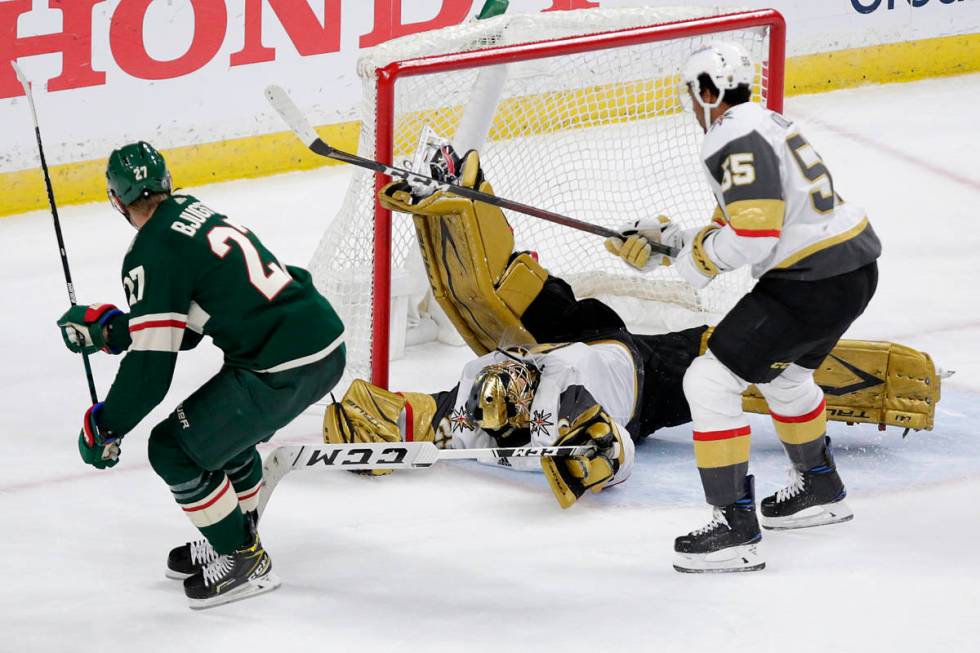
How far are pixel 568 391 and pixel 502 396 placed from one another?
0.16 m

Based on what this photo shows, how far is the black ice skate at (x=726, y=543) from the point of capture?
3.40 metres

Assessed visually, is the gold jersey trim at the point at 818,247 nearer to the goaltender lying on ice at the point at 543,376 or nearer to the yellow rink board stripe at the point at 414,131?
the goaltender lying on ice at the point at 543,376

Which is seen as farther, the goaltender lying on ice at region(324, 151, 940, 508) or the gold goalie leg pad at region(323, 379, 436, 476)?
the gold goalie leg pad at region(323, 379, 436, 476)

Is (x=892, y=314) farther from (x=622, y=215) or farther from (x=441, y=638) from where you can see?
(x=441, y=638)

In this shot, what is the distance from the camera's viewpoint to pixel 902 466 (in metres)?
4.00

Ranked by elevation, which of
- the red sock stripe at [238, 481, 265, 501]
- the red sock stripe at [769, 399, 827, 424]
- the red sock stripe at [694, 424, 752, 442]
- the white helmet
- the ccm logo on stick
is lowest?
the red sock stripe at [238, 481, 265, 501]

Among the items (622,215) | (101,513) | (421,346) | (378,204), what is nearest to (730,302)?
(622,215)

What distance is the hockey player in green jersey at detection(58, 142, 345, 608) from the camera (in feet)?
9.98

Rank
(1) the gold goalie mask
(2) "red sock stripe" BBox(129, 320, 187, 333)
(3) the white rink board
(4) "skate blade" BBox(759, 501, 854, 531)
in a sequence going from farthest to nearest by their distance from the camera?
(3) the white rink board < (1) the gold goalie mask < (4) "skate blade" BBox(759, 501, 854, 531) < (2) "red sock stripe" BBox(129, 320, 187, 333)

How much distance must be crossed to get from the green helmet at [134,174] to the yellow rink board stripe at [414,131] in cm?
129

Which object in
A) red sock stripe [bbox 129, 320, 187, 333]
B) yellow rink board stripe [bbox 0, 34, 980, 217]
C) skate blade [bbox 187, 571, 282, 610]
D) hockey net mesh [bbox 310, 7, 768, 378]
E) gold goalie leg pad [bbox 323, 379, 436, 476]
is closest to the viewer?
red sock stripe [bbox 129, 320, 187, 333]

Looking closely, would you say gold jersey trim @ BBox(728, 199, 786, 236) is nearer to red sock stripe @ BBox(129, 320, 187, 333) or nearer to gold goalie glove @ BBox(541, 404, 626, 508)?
gold goalie glove @ BBox(541, 404, 626, 508)

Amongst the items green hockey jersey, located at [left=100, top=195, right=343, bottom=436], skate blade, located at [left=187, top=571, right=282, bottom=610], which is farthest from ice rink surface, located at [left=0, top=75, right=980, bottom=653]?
green hockey jersey, located at [left=100, top=195, right=343, bottom=436]

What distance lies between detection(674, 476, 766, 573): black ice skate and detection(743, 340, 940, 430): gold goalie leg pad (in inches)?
28.0
